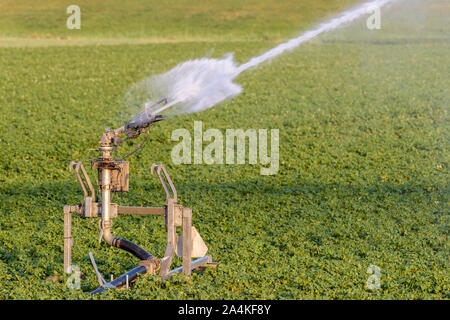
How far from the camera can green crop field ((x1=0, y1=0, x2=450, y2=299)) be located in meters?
8.16

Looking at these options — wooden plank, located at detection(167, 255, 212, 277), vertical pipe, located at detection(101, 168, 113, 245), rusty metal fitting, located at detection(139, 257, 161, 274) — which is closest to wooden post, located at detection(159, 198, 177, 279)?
rusty metal fitting, located at detection(139, 257, 161, 274)

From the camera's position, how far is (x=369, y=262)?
8.90 m

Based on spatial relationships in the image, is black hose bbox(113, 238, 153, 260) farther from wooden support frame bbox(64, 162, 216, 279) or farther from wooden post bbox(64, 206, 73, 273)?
wooden post bbox(64, 206, 73, 273)

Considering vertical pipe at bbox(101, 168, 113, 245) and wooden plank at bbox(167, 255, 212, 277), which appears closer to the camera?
vertical pipe at bbox(101, 168, 113, 245)

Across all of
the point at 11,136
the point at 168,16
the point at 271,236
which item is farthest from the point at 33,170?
the point at 168,16

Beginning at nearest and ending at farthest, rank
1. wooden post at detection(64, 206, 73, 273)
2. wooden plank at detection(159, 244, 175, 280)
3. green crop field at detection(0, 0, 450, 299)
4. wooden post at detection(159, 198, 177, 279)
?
wooden post at detection(159, 198, 177, 279) < wooden plank at detection(159, 244, 175, 280) < wooden post at detection(64, 206, 73, 273) < green crop field at detection(0, 0, 450, 299)

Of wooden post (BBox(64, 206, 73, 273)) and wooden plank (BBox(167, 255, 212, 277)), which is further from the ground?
wooden post (BBox(64, 206, 73, 273))

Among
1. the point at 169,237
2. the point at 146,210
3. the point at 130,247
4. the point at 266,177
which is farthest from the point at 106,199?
the point at 266,177

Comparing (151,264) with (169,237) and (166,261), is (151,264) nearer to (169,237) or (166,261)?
(166,261)

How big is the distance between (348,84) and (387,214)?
14.6 metres

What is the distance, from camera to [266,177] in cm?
1455

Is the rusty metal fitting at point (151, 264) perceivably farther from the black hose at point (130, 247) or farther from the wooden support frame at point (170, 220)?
the wooden support frame at point (170, 220)

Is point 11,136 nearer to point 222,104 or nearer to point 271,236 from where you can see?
point 222,104

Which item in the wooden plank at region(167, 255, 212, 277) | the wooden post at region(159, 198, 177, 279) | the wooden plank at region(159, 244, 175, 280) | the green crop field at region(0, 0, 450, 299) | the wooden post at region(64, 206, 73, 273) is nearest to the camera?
the wooden post at region(159, 198, 177, 279)
